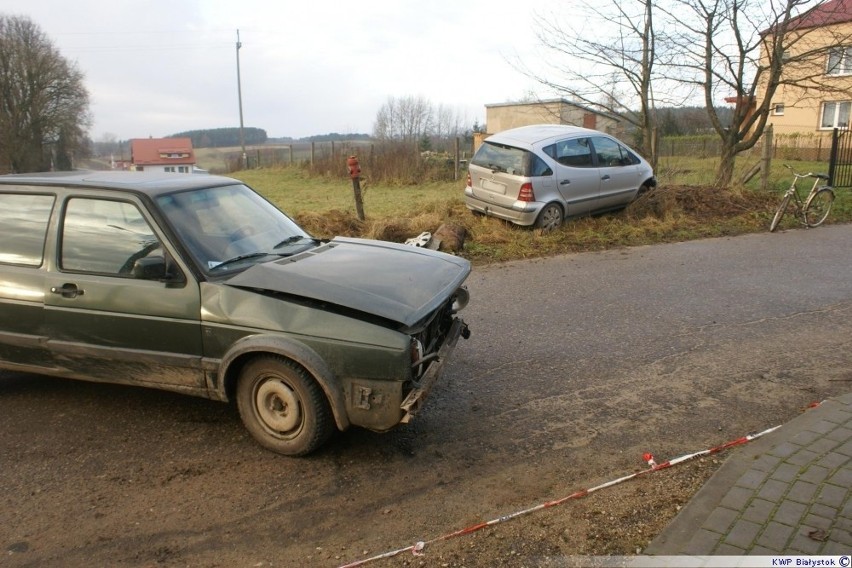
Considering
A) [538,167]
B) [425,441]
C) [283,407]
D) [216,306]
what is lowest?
[425,441]

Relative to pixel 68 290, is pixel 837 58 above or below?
above

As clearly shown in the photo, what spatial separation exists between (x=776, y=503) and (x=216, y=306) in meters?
3.21

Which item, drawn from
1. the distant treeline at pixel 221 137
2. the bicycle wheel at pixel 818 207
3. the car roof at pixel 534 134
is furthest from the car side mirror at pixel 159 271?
the distant treeline at pixel 221 137

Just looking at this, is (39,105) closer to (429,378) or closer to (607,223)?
(607,223)

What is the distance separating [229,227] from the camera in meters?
4.60

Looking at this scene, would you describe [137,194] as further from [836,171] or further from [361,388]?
[836,171]

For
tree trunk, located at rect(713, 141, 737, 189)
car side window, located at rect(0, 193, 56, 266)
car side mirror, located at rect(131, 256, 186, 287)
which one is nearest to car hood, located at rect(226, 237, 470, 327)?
car side mirror, located at rect(131, 256, 186, 287)

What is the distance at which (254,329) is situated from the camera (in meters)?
3.84

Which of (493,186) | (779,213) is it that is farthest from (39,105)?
(779,213)

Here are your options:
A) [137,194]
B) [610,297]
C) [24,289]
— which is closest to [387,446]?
[137,194]

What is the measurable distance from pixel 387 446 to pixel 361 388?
66 cm

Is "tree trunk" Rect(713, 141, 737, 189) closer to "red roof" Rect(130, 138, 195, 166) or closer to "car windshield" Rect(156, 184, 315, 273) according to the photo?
"car windshield" Rect(156, 184, 315, 273)

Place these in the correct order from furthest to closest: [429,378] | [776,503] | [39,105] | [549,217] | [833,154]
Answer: [39,105], [833,154], [549,217], [429,378], [776,503]

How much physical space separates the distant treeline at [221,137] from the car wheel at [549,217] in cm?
5376
